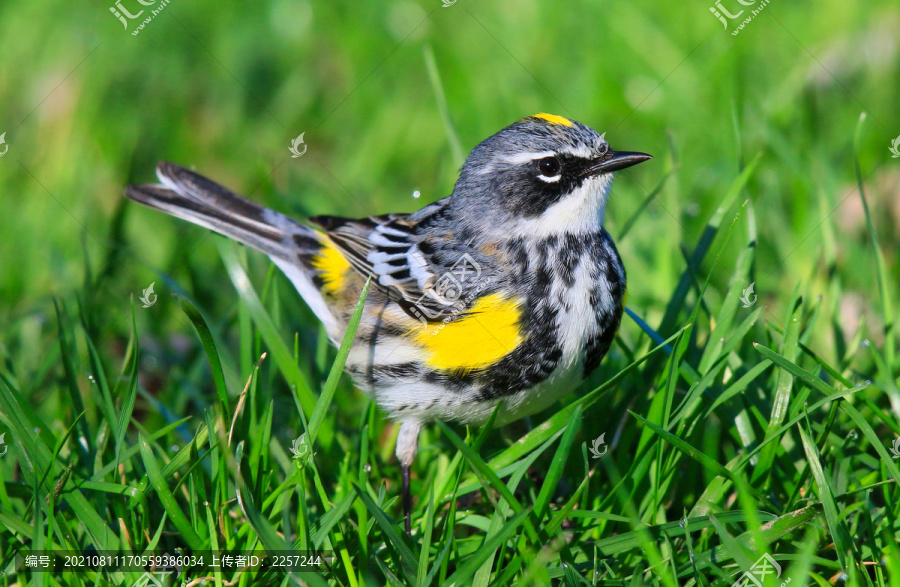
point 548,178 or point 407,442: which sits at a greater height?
point 548,178

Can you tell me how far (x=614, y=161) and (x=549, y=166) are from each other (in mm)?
262

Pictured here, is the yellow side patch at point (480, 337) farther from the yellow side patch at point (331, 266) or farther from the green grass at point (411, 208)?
the yellow side patch at point (331, 266)

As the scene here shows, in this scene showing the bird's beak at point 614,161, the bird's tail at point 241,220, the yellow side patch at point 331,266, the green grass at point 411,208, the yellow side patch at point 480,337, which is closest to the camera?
the green grass at point 411,208

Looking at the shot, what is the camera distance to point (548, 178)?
10.7ft

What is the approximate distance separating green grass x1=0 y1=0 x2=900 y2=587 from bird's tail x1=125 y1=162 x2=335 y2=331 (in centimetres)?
19

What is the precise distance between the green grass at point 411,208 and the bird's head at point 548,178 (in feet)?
1.78

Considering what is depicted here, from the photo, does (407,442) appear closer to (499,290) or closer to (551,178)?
(499,290)

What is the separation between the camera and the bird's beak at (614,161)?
3.19m

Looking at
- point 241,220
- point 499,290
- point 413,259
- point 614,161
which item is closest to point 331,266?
point 241,220

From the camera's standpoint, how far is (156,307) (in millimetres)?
4605

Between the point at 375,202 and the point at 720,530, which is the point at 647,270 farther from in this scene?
the point at 720,530

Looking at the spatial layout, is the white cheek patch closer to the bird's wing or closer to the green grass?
the bird's wing

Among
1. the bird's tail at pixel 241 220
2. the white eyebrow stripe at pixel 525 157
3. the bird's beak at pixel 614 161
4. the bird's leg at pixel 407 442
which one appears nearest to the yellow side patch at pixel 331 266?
the bird's tail at pixel 241 220

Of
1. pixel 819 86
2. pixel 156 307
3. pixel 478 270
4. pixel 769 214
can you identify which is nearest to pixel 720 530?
pixel 478 270
